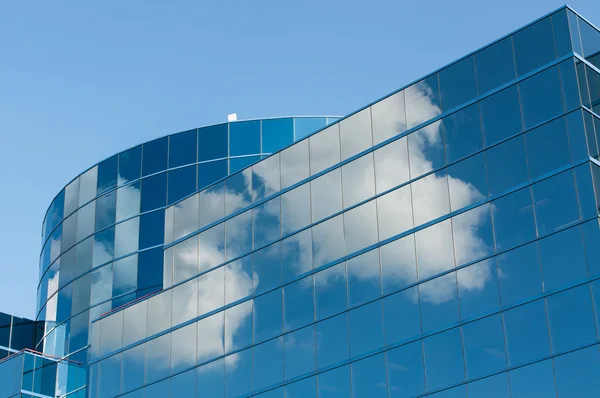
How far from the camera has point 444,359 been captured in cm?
3928

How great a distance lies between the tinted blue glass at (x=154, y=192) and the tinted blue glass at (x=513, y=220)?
28.0m

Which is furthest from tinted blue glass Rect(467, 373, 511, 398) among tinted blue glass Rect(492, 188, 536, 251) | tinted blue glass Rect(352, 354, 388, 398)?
tinted blue glass Rect(492, 188, 536, 251)

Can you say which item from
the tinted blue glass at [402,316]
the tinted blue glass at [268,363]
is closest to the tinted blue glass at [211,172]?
the tinted blue glass at [268,363]

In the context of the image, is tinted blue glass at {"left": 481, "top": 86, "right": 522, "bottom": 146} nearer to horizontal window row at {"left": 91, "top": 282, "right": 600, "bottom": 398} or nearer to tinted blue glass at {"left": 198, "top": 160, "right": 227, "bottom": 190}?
horizontal window row at {"left": 91, "top": 282, "right": 600, "bottom": 398}

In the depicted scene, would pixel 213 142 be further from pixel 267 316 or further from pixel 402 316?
pixel 402 316

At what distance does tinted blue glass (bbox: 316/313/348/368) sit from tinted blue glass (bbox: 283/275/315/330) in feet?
3.03

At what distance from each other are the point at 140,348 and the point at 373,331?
1361 centimetres

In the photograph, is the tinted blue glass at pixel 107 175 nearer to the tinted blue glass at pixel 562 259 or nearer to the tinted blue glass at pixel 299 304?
the tinted blue glass at pixel 299 304

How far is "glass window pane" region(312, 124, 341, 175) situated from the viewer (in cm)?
4678

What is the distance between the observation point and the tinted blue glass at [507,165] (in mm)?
39469

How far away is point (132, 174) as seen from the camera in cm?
6512

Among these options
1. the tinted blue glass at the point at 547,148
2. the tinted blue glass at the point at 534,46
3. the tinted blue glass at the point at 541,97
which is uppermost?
the tinted blue glass at the point at 534,46

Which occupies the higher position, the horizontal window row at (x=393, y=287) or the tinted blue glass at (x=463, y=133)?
the tinted blue glass at (x=463, y=133)

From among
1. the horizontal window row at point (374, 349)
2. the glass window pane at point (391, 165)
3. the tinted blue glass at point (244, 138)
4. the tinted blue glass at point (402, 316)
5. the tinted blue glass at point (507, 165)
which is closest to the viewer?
the horizontal window row at point (374, 349)
